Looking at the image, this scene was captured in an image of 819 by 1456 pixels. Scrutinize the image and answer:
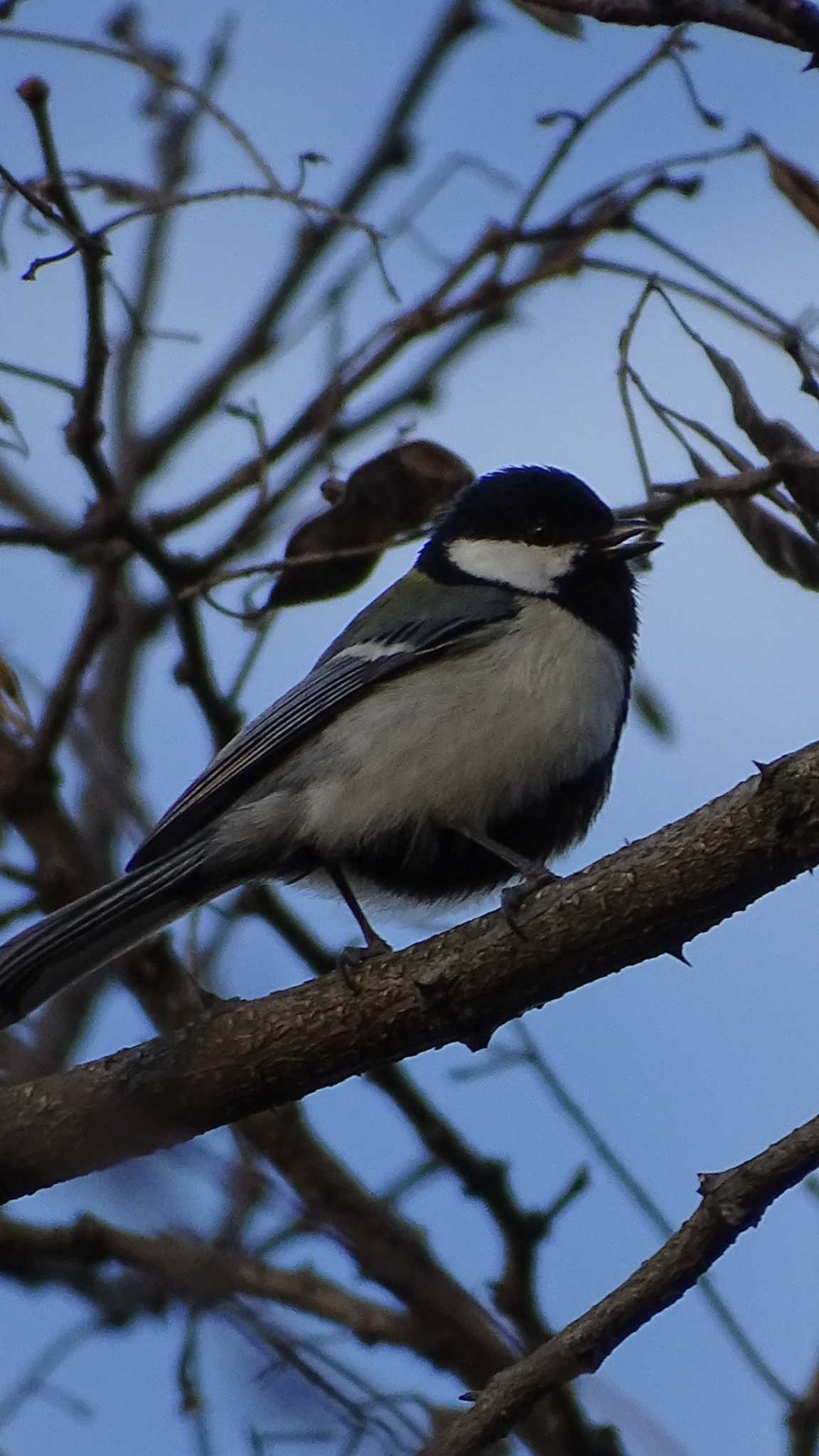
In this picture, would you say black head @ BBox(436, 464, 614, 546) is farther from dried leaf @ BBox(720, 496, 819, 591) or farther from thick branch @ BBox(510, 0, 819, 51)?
thick branch @ BBox(510, 0, 819, 51)

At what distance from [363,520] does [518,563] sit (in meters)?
0.47

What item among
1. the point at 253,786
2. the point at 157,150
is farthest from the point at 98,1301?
the point at 157,150

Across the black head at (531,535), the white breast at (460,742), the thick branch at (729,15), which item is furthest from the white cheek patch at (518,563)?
the thick branch at (729,15)

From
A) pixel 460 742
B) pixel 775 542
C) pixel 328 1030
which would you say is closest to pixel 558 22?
pixel 775 542

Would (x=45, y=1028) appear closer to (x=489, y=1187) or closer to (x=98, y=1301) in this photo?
(x=98, y=1301)

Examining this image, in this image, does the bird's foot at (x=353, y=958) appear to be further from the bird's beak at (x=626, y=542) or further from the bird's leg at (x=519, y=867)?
the bird's beak at (x=626, y=542)

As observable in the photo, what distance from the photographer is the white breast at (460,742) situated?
3.50m

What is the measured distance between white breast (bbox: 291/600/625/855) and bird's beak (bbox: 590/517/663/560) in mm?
329

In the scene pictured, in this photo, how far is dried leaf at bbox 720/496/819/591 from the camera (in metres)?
3.11

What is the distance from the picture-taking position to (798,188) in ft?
10.2

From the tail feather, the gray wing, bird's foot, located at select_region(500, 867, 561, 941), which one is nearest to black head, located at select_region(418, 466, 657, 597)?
the gray wing

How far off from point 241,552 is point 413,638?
1.58 feet

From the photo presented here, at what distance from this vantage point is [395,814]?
351 centimetres

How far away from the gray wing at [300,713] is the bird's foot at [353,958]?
0.53 m
